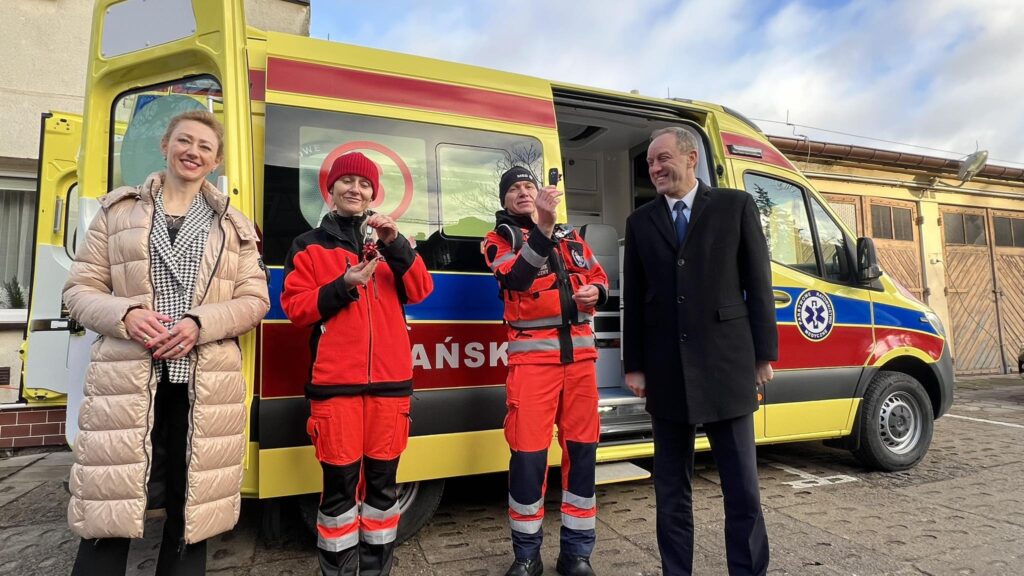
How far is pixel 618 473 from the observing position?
10.8 ft

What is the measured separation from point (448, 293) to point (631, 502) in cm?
197

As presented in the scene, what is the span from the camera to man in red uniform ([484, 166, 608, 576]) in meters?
2.47

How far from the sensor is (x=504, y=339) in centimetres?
302

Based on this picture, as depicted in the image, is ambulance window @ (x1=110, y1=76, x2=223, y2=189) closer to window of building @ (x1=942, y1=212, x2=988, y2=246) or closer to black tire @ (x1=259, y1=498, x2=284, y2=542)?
black tire @ (x1=259, y1=498, x2=284, y2=542)

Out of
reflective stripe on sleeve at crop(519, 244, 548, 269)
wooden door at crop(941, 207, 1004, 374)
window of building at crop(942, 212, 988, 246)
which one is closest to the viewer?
reflective stripe on sleeve at crop(519, 244, 548, 269)

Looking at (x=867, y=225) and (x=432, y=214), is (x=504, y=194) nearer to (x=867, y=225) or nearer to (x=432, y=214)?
(x=432, y=214)

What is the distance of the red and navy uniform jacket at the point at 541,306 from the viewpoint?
2.52 metres

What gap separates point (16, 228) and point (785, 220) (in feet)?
24.2

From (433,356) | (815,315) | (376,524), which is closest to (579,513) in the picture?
(376,524)

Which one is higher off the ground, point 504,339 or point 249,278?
point 249,278

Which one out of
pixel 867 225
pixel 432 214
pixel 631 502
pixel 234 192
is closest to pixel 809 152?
pixel 867 225

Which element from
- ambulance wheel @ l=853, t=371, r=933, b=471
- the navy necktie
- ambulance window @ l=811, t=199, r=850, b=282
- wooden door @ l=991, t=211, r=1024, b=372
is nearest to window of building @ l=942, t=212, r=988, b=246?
wooden door @ l=991, t=211, r=1024, b=372

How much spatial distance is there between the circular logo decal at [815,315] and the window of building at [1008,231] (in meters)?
10.5

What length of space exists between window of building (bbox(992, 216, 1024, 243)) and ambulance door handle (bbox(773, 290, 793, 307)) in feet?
35.4
